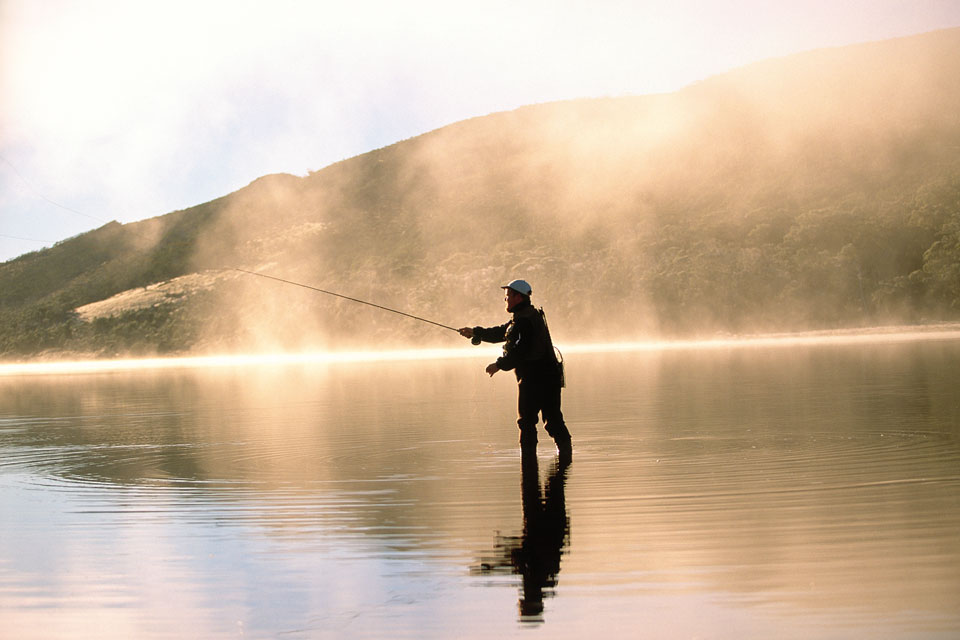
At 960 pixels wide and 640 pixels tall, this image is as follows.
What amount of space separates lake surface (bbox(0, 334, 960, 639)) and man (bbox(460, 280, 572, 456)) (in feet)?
1.27

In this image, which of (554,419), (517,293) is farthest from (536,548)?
(517,293)

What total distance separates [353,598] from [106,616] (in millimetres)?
1293

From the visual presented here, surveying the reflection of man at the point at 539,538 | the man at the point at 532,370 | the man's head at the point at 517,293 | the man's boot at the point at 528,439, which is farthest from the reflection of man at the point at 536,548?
the man's head at the point at 517,293

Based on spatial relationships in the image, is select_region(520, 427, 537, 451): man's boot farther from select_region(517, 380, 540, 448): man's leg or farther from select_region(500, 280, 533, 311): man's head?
select_region(500, 280, 533, 311): man's head

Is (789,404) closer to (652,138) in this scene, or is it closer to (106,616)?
(106,616)

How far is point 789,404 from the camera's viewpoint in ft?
61.2

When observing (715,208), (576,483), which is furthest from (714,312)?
(576,483)

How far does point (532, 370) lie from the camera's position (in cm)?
1272

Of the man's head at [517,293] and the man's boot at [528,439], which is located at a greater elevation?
the man's head at [517,293]

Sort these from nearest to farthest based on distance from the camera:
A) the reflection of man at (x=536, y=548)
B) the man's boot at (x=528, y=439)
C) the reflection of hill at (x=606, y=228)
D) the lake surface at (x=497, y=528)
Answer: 1. the lake surface at (x=497, y=528)
2. the reflection of man at (x=536, y=548)
3. the man's boot at (x=528, y=439)
4. the reflection of hill at (x=606, y=228)

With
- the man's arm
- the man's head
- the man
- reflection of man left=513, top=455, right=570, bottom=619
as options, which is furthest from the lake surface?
the man's head

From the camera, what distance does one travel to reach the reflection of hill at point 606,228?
254 feet

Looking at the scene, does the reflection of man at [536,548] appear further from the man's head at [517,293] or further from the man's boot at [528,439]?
the man's head at [517,293]

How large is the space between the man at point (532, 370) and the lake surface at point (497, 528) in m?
0.39
